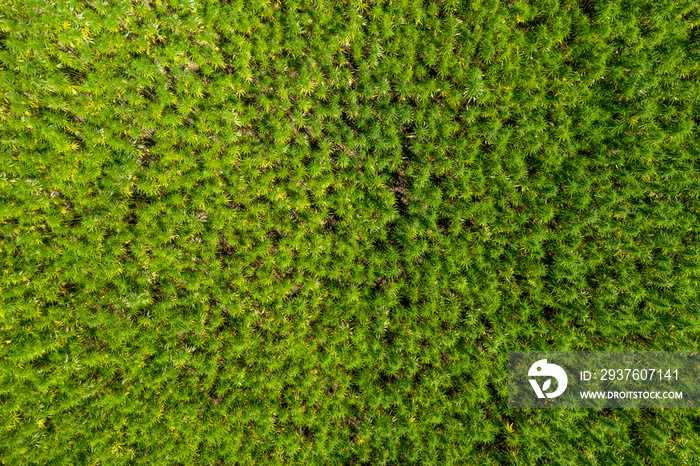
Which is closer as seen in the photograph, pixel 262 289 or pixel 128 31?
pixel 128 31

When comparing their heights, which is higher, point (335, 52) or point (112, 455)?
point (335, 52)

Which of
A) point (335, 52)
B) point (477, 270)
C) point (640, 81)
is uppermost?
point (640, 81)

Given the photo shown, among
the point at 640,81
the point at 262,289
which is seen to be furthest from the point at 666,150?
the point at 262,289

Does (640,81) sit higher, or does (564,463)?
(640,81)

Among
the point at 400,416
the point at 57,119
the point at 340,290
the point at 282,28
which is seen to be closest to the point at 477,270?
the point at 340,290

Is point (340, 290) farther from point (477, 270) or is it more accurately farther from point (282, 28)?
point (282, 28)

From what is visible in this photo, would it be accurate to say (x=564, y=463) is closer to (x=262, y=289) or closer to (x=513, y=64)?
(x=262, y=289)
